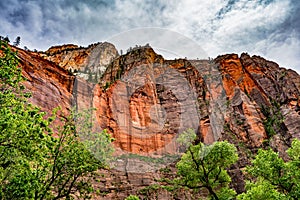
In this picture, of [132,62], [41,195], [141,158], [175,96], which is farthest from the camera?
[132,62]

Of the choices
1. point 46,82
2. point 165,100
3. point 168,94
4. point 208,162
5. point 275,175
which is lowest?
point 275,175

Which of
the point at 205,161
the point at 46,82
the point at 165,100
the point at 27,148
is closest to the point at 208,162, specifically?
the point at 205,161

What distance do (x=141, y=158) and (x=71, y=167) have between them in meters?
34.2

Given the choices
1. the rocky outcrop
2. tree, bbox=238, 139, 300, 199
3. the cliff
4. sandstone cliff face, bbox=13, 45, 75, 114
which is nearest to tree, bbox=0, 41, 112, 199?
tree, bbox=238, 139, 300, 199

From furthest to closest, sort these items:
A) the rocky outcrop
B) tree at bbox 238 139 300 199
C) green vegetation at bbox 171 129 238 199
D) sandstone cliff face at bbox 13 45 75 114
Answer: the rocky outcrop, sandstone cliff face at bbox 13 45 75 114, green vegetation at bbox 171 129 238 199, tree at bbox 238 139 300 199

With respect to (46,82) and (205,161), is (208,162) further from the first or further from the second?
(46,82)

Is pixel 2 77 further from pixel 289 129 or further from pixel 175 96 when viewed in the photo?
pixel 289 129

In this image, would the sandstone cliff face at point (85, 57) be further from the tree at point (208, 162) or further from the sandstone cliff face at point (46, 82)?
the tree at point (208, 162)

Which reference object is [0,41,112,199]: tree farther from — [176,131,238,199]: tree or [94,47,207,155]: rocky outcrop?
[94,47,207,155]: rocky outcrop

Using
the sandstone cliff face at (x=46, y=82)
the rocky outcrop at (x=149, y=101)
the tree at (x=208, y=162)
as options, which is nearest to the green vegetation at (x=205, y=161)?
the tree at (x=208, y=162)

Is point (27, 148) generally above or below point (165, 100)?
below

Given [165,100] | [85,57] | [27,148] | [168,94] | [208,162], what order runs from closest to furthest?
[27,148] < [208,162] < [165,100] < [168,94] < [85,57]

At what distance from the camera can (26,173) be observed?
34.1 ft

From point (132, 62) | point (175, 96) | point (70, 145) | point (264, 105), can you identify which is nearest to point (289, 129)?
point (264, 105)
